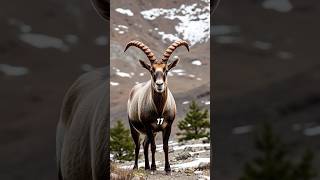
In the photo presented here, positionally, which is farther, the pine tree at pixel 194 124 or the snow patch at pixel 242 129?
the snow patch at pixel 242 129

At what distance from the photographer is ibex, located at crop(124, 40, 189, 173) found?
12.8ft

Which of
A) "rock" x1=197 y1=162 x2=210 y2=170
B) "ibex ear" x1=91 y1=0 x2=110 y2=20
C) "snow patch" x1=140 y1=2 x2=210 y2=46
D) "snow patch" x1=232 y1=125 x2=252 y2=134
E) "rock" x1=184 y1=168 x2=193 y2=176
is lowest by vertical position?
"rock" x1=184 y1=168 x2=193 y2=176

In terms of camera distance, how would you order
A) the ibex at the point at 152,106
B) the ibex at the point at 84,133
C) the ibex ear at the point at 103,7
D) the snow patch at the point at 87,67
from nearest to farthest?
the ibex at the point at 84,133, the ibex at the point at 152,106, the ibex ear at the point at 103,7, the snow patch at the point at 87,67

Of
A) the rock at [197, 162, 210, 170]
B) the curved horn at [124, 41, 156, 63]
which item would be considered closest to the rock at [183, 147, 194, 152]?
the rock at [197, 162, 210, 170]

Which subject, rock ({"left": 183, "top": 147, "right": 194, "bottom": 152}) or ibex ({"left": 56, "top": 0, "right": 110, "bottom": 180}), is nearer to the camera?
ibex ({"left": 56, "top": 0, "right": 110, "bottom": 180})

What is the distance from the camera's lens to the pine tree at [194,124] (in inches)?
153

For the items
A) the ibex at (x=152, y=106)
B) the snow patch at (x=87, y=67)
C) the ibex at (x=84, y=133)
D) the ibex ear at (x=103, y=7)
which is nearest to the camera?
the ibex at (x=84, y=133)

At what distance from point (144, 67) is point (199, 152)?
0.68 metres

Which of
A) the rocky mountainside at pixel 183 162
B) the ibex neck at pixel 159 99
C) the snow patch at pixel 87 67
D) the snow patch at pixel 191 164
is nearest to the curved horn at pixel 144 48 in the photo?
the ibex neck at pixel 159 99

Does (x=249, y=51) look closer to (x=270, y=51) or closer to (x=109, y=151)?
(x=270, y=51)

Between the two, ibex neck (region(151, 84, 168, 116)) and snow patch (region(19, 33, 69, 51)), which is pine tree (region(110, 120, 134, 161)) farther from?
snow patch (region(19, 33, 69, 51))

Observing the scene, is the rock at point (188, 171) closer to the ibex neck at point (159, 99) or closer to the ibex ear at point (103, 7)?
the ibex neck at point (159, 99)

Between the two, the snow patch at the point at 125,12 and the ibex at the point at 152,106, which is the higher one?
the snow patch at the point at 125,12

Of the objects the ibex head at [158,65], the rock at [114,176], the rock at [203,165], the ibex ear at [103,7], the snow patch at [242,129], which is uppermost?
the ibex ear at [103,7]
